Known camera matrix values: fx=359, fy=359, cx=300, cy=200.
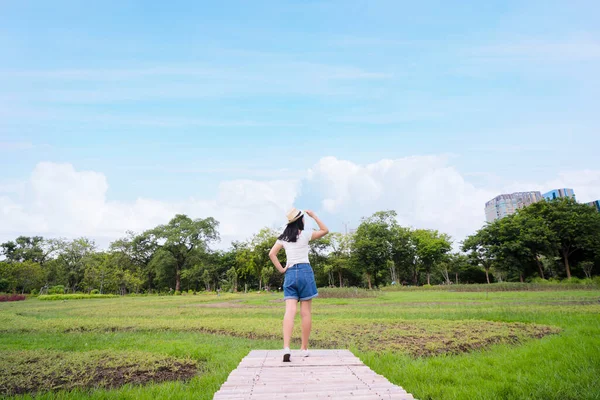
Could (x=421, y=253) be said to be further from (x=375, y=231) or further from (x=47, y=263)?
(x=47, y=263)

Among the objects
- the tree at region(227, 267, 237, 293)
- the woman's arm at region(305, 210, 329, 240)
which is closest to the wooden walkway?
the woman's arm at region(305, 210, 329, 240)

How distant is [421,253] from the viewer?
5750 cm

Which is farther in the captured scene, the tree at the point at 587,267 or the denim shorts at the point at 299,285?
the tree at the point at 587,267

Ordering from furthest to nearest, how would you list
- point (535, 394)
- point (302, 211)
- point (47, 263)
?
point (47, 263), point (302, 211), point (535, 394)

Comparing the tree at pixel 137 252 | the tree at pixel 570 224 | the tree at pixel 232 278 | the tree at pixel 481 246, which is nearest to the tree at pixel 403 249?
the tree at pixel 481 246

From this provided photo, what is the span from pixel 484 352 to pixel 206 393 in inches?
201

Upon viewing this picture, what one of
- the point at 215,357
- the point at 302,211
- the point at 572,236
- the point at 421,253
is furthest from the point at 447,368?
the point at 421,253

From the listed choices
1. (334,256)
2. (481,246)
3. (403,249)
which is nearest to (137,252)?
(334,256)

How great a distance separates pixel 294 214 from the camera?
5.05 meters

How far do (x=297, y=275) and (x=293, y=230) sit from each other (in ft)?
2.03

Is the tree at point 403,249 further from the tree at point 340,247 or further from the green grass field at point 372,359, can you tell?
the green grass field at point 372,359

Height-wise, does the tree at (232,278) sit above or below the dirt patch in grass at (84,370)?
above

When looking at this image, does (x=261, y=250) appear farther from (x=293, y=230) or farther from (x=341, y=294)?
(x=293, y=230)

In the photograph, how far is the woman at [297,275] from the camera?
4.76 meters
